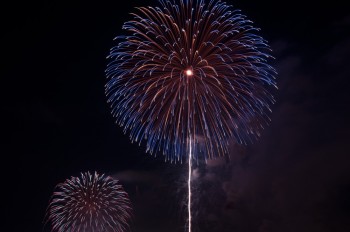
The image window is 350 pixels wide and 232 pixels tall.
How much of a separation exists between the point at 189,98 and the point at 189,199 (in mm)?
8654

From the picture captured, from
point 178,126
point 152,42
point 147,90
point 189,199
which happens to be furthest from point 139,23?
point 189,199

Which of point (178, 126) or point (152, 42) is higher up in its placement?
point (152, 42)

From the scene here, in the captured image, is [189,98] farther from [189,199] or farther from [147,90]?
[189,199]

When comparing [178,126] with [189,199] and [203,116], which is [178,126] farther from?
[189,199]

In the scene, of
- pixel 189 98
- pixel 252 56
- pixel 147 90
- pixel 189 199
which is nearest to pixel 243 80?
pixel 252 56

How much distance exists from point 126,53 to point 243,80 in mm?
8755

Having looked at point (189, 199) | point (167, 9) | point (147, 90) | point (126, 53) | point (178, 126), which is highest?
point (167, 9)

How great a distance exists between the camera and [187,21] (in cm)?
3481

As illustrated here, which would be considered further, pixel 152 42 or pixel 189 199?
pixel 189 199

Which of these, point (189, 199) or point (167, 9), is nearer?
point (167, 9)

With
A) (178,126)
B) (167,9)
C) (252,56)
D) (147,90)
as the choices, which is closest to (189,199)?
(178,126)

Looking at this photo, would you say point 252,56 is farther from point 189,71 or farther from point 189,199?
point 189,199

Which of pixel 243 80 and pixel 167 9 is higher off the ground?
pixel 167 9

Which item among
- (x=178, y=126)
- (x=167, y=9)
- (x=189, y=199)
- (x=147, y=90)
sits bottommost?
(x=189, y=199)
